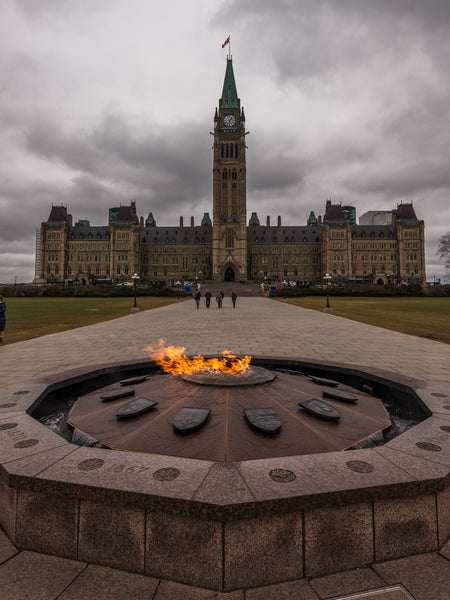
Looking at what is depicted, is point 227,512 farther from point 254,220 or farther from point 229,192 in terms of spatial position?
point 254,220

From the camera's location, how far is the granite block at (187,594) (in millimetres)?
1856

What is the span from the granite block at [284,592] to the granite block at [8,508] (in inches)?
69.0

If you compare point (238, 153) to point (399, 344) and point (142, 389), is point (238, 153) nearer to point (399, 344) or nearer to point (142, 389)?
point (399, 344)

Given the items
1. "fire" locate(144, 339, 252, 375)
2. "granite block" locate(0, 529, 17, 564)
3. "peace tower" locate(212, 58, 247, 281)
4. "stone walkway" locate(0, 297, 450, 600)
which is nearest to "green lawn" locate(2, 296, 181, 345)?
"stone walkway" locate(0, 297, 450, 600)

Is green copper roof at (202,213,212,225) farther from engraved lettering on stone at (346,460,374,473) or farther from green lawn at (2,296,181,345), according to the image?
engraved lettering on stone at (346,460,374,473)

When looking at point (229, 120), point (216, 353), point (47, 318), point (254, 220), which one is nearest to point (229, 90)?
point (229, 120)

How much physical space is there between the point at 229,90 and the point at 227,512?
113m

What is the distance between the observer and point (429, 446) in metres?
2.85

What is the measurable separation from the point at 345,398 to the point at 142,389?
2.88m

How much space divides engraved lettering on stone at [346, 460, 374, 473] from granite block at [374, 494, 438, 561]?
236mm

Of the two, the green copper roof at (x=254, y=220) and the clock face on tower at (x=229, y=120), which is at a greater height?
the clock face on tower at (x=229, y=120)

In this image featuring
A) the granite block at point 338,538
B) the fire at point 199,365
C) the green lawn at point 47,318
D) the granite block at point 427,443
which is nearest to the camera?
the granite block at point 338,538

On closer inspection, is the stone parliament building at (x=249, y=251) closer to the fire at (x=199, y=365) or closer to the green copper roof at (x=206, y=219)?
the green copper roof at (x=206, y=219)

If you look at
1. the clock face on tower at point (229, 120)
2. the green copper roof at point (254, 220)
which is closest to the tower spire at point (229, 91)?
the clock face on tower at point (229, 120)
